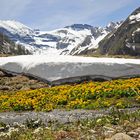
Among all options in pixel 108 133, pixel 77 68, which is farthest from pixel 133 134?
pixel 77 68

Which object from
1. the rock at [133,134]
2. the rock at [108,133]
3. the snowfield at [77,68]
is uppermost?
the snowfield at [77,68]

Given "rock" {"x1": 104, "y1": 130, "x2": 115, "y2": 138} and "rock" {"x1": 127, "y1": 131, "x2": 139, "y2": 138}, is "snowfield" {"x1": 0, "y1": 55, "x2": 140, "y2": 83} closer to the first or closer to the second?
"rock" {"x1": 104, "y1": 130, "x2": 115, "y2": 138}

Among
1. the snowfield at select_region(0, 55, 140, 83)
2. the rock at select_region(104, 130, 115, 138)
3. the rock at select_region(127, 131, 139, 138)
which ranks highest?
the snowfield at select_region(0, 55, 140, 83)

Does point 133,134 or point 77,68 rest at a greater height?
point 77,68

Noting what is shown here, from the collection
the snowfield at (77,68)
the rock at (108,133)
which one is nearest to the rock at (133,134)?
the rock at (108,133)

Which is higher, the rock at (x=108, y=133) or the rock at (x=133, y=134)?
the rock at (x=133, y=134)

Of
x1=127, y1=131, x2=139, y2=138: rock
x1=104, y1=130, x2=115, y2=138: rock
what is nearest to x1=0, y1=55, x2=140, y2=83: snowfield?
x1=104, y1=130, x2=115, y2=138: rock

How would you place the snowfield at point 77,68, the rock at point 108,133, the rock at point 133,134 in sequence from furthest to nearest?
the snowfield at point 77,68
the rock at point 108,133
the rock at point 133,134

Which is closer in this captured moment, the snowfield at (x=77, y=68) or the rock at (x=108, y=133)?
the rock at (x=108, y=133)

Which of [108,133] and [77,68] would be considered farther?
[77,68]

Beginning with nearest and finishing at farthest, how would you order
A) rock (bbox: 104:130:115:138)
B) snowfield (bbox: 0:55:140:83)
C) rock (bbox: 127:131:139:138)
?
rock (bbox: 127:131:139:138) → rock (bbox: 104:130:115:138) → snowfield (bbox: 0:55:140:83)

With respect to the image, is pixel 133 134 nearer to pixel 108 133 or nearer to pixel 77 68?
pixel 108 133

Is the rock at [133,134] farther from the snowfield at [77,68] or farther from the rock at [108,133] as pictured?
the snowfield at [77,68]

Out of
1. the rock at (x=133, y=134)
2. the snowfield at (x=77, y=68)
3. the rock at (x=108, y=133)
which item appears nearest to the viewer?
the rock at (x=133, y=134)
